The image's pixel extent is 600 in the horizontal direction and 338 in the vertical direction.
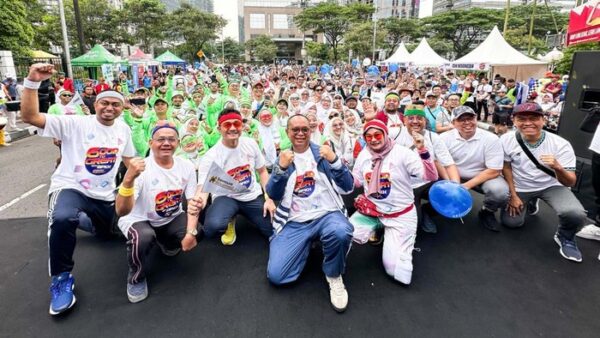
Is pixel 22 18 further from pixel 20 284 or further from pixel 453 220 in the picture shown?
pixel 453 220

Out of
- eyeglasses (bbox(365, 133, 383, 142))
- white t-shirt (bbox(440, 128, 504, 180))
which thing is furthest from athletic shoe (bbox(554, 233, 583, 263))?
eyeglasses (bbox(365, 133, 383, 142))

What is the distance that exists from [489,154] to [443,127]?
193cm

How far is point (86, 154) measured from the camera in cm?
319

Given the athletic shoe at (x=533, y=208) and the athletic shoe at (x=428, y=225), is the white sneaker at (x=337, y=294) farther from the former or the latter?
the athletic shoe at (x=533, y=208)

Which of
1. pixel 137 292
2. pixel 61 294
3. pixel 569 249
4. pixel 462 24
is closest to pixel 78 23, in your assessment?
pixel 61 294

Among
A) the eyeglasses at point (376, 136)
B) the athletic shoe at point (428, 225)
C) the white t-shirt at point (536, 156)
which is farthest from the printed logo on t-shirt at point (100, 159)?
the white t-shirt at point (536, 156)

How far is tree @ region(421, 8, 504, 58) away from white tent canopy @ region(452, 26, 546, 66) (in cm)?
2896

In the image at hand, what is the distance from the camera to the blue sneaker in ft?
8.68

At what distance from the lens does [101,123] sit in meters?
3.32

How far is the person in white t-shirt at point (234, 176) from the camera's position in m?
A: 3.61

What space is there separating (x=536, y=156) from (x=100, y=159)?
458cm

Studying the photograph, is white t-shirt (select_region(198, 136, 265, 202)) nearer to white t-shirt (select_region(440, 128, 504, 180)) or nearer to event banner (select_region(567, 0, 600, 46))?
white t-shirt (select_region(440, 128, 504, 180))

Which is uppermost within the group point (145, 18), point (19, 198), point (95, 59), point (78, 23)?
point (145, 18)

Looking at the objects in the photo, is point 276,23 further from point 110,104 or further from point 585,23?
point 110,104
